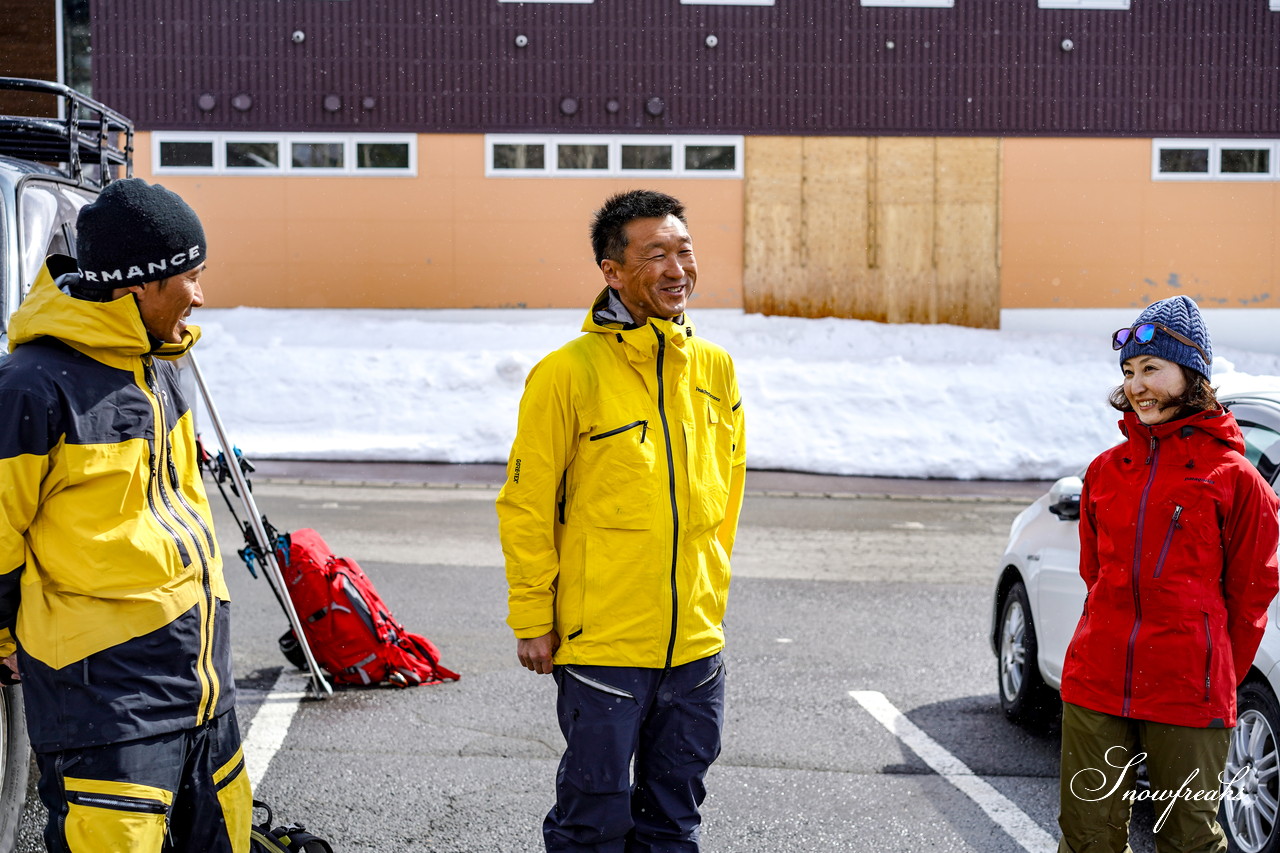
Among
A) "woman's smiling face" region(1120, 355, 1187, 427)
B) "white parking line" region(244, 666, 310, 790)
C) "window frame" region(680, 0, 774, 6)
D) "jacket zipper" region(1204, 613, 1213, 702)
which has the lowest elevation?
"white parking line" region(244, 666, 310, 790)

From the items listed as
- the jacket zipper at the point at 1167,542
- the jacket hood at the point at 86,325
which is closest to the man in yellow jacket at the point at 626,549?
the jacket hood at the point at 86,325

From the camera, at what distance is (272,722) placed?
228 inches

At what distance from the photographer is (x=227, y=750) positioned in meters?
3.05

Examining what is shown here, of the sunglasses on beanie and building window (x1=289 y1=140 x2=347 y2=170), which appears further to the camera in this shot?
building window (x1=289 y1=140 x2=347 y2=170)

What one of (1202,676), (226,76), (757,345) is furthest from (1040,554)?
(226,76)

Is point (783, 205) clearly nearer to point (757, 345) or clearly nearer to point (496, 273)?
point (757, 345)

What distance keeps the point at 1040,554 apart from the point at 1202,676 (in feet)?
7.54

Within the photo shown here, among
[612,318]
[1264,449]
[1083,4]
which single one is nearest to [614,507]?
[612,318]

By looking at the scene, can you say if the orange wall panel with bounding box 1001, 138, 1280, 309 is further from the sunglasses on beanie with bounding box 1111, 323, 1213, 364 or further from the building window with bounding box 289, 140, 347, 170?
the sunglasses on beanie with bounding box 1111, 323, 1213, 364

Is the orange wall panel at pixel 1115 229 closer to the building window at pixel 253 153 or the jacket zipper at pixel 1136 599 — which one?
the building window at pixel 253 153

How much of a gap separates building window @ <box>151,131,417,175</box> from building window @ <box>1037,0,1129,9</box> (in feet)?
40.2

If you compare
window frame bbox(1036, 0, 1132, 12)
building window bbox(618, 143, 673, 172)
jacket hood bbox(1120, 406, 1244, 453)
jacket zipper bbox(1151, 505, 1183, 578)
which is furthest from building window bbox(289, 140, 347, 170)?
jacket zipper bbox(1151, 505, 1183, 578)

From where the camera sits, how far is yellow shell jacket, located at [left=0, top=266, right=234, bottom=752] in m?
2.74

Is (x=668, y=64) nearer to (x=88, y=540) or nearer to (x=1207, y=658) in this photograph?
(x=1207, y=658)
